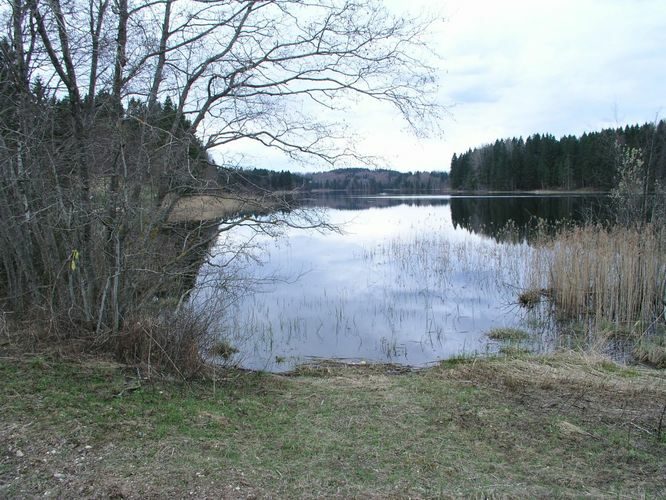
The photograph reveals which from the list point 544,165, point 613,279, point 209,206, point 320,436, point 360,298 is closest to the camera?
point 320,436

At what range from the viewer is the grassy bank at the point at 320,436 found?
10.3ft

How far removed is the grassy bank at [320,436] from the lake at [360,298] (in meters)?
1.89

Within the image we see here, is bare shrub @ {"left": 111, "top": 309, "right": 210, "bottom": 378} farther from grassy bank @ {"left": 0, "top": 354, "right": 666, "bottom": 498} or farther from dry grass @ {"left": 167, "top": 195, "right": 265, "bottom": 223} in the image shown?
dry grass @ {"left": 167, "top": 195, "right": 265, "bottom": 223}

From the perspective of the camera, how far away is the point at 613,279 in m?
10.8

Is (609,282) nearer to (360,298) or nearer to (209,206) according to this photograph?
(360,298)

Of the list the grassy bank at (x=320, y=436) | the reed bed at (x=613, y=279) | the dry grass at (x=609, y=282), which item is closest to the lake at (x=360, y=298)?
the dry grass at (x=609, y=282)

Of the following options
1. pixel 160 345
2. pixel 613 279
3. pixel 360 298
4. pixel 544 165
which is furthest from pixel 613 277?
pixel 544 165

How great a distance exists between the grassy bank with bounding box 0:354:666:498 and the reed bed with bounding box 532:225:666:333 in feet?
17.5

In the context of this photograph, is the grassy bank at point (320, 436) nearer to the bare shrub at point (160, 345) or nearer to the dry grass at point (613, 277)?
the bare shrub at point (160, 345)

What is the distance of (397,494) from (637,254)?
10051 mm

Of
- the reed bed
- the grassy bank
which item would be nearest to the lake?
the reed bed

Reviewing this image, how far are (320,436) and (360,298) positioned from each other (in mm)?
8669

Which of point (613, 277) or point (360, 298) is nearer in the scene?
point (613, 277)

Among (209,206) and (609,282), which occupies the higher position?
(209,206)
